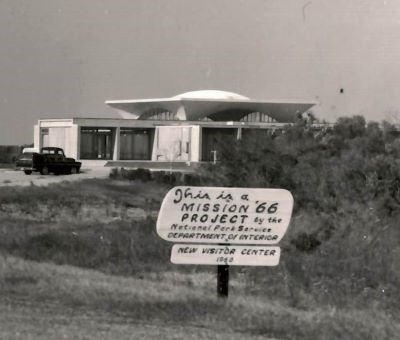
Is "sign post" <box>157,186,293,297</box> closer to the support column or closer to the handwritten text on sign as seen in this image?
the handwritten text on sign

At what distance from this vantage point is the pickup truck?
2516 inches

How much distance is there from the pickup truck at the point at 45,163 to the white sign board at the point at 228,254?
5447 centimetres

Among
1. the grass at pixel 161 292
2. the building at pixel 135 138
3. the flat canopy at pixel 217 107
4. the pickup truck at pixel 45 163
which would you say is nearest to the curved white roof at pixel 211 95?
the flat canopy at pixel 217 107

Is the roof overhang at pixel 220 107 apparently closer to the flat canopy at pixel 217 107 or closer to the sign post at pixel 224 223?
the flat canopy at pixel 217 107

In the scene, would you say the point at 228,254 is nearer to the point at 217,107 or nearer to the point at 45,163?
the point at 45,163

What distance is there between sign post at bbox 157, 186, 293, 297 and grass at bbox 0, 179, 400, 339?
2.06ft

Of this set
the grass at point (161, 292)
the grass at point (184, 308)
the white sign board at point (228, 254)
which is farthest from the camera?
the white sign board at point (228, 254)

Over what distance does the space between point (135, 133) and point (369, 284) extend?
7960 centimetres

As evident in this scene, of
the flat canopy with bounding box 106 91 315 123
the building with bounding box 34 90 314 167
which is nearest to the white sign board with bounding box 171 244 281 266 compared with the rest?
the building with bounding box 34 90 314 167

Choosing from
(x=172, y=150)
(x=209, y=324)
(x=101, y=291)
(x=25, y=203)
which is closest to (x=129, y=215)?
(x=25, y=203)

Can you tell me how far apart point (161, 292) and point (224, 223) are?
2.09 m

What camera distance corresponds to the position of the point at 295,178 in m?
32.2

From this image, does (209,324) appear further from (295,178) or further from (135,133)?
(135,133)

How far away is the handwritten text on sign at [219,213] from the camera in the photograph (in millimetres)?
10414
